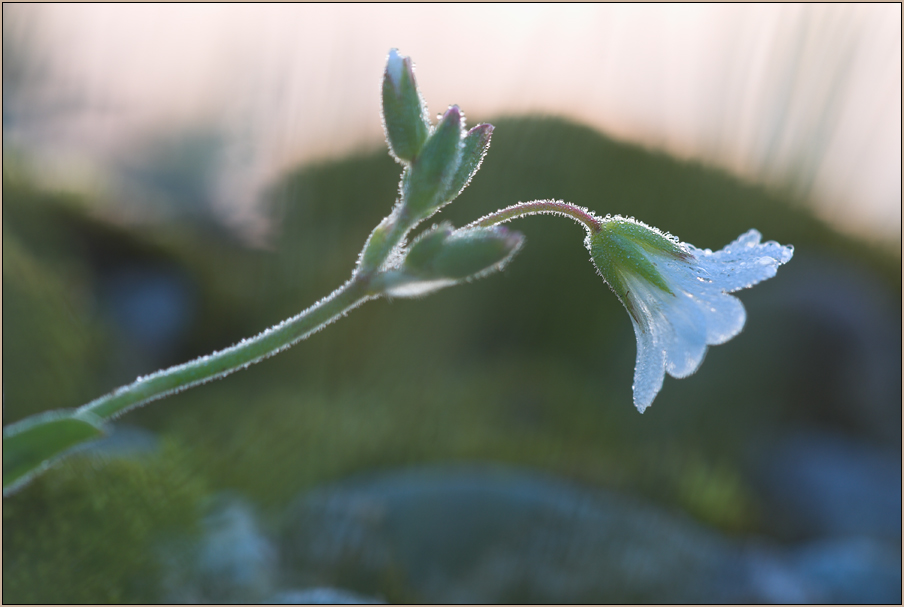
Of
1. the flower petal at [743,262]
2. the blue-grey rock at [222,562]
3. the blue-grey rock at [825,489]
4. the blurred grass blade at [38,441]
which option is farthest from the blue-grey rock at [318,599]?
the blue-grey rock at [825,489]

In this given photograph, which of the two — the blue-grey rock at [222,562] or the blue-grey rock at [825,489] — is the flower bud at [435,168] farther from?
the blue-grey rock at [825,489]

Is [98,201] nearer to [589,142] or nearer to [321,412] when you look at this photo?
[321,412]

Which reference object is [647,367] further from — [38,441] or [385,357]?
[385,357]

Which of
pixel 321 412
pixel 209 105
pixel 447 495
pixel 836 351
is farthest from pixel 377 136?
pixel 836 351

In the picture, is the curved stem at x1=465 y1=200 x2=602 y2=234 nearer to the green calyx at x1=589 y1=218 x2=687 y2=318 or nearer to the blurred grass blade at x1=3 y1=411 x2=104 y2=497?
the green calyx at x1=589 y1=218 x2=687 y2=318

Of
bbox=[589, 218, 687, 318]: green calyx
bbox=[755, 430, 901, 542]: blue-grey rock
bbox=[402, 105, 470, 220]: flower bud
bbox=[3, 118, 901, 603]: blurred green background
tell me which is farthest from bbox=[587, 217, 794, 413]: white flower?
bbox=[755, 430, 901, 542]: blue-grey rock
